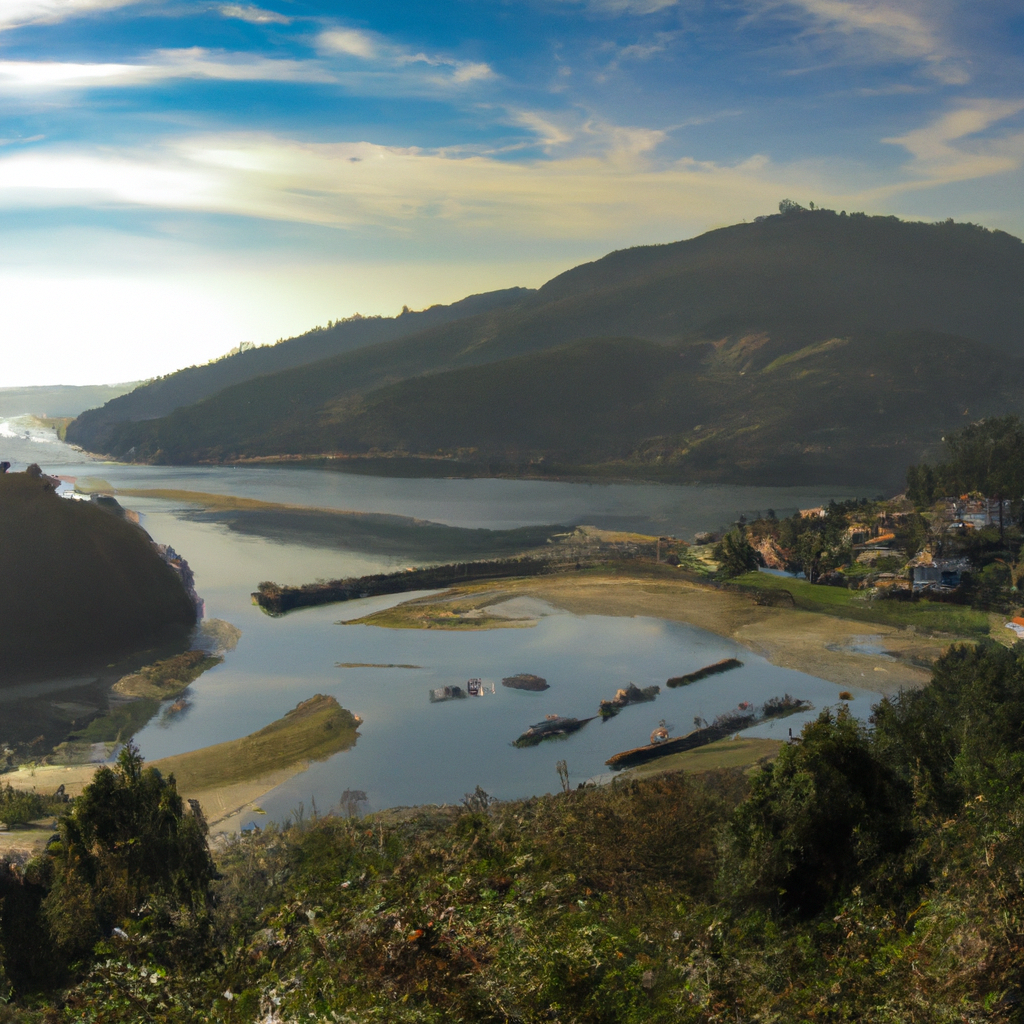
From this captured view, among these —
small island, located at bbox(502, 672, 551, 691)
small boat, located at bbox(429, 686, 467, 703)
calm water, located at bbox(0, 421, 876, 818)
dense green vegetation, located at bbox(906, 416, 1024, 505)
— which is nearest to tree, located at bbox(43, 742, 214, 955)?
calm water, located at bbox(0, 421, 876, 818)

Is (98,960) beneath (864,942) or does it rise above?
beneath

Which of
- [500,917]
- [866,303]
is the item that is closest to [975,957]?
[500,917]

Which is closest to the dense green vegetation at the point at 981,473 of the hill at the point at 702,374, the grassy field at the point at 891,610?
the grassy field at the point at 891,610

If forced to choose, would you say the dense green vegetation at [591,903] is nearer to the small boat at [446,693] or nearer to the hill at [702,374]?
the small boat at [446,693]

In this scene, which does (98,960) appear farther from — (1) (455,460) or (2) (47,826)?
(1) (455,460)

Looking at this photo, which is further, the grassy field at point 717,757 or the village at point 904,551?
the village at point 904,551

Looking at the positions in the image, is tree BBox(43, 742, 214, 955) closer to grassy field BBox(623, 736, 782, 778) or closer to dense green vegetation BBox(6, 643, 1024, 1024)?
dense green vegetation BBox(6, 643, 1024, 1024)

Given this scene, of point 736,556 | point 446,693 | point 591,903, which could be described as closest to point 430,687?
point 446,693
